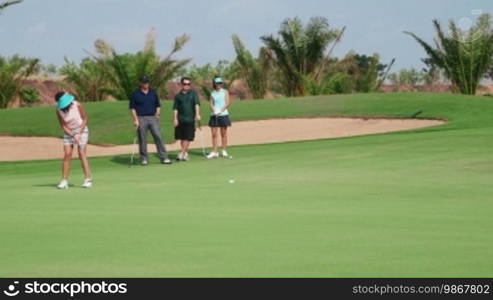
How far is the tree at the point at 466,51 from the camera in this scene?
47688mm

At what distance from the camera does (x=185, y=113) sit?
1041 inches

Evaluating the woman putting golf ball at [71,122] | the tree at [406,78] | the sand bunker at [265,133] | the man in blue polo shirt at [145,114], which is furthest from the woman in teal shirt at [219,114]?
the tree at [406,78]

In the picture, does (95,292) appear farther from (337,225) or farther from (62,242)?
(337,225)

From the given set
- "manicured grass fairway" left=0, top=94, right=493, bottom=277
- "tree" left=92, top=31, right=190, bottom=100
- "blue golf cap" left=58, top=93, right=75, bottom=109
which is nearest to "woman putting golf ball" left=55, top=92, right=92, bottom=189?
"blue golf cap" left=58, top=93, right=75, bottom=109

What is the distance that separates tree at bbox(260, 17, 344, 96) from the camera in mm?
52062

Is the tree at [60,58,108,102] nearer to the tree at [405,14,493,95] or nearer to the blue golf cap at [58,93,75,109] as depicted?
the tree at [405,14,493,95]

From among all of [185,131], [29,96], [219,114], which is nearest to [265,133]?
[219,114]

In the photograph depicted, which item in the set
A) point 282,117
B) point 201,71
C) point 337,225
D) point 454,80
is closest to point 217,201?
point 337,225

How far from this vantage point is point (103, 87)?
5153cm

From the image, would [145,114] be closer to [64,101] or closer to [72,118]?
[72,118]

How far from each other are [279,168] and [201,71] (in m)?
45.3

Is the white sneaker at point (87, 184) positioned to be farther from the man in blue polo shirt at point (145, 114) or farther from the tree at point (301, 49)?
the tree at point (301, 49)

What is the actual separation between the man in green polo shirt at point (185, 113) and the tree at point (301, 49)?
25.6 metres

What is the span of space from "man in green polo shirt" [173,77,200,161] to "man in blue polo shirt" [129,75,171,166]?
A: 0.60 m
